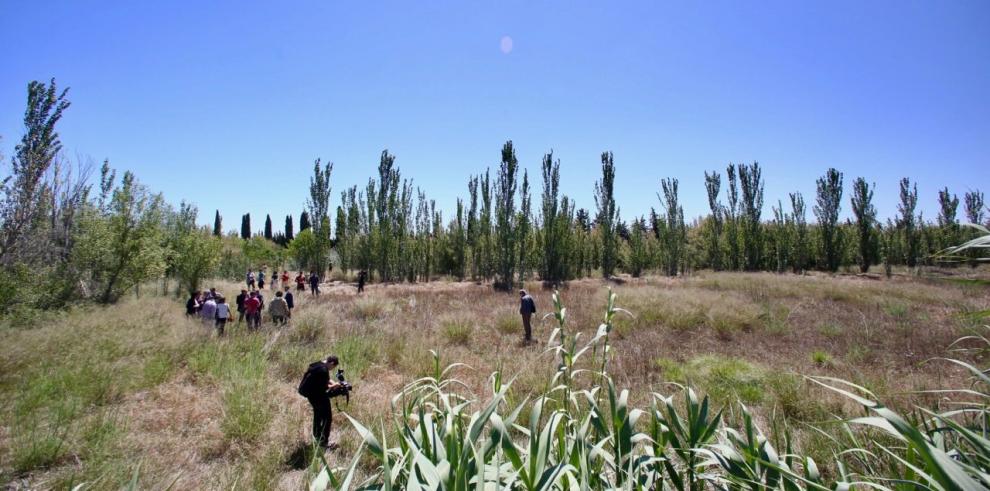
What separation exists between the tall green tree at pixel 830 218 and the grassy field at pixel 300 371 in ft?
74.2

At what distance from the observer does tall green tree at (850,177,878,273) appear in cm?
3022

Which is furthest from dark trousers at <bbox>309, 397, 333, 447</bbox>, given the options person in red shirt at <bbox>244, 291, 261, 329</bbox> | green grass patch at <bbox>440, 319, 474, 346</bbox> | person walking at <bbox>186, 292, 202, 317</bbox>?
person walking at <bbox>186, 292, 202, 317</bbox>

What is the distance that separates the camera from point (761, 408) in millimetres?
5316

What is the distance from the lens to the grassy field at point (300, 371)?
4.11 m

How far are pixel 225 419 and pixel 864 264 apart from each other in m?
39.5

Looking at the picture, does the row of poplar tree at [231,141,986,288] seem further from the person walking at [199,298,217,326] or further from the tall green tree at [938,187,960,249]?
the person walking at [199,298,217,326]

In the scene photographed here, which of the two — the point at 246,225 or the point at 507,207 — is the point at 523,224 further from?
the point at 246,225

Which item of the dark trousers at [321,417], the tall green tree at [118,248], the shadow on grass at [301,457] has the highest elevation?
the tall green tree at [118,248]

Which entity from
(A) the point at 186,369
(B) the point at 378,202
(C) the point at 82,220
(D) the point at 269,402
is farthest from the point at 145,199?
(B) the point at 378,202

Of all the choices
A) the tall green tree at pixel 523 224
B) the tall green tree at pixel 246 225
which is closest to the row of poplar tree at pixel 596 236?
the tall green tree at pixel 523 224

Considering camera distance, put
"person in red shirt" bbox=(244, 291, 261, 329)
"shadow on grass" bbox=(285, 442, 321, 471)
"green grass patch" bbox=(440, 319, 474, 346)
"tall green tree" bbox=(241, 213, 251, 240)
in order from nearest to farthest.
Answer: "shadow on grass" bbox=(285, 442, 321, 471), "green grass patch" bbox=(440, 319, 474, 346), "person in red shirt" bbox=(244, 291, 261, 329), "tall green tree" bbox=(241, 213, 251, 240)

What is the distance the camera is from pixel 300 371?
7109mm

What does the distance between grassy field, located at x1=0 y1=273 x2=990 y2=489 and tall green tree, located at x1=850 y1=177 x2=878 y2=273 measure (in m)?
23.6

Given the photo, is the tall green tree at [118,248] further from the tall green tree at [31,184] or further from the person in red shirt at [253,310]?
the person in red shirt at [253,310]
